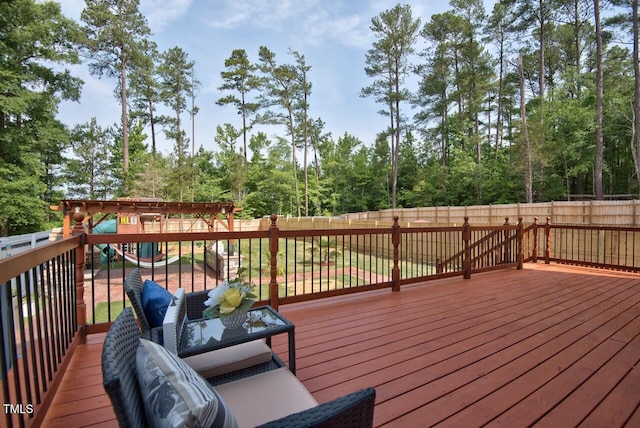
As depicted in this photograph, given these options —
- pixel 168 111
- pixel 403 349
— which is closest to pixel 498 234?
pixel 403 349

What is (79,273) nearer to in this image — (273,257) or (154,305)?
(154,305)

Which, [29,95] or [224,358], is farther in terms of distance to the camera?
[29,95]

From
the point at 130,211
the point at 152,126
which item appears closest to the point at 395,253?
the point at 130,211

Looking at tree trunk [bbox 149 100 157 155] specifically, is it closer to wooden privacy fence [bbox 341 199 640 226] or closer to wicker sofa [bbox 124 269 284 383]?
wooden privacy fence [bbox 341 199 640 226]

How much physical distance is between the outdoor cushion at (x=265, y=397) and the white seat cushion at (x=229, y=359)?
0.11 meters

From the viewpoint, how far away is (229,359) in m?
1.53

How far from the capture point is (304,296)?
11.4ft

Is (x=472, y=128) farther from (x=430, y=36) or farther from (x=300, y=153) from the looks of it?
(x=300, y=153)

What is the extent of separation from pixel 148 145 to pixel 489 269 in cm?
2575

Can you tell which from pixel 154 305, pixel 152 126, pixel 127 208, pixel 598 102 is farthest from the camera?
pixel 152 126

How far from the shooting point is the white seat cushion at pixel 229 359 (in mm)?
1456

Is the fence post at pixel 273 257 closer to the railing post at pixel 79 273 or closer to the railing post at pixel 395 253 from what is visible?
the railing post at pixel 79 273

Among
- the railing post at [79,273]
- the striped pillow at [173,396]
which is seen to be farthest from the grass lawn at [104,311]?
the striped pillow at [173,396]

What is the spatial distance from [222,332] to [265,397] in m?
0.52
